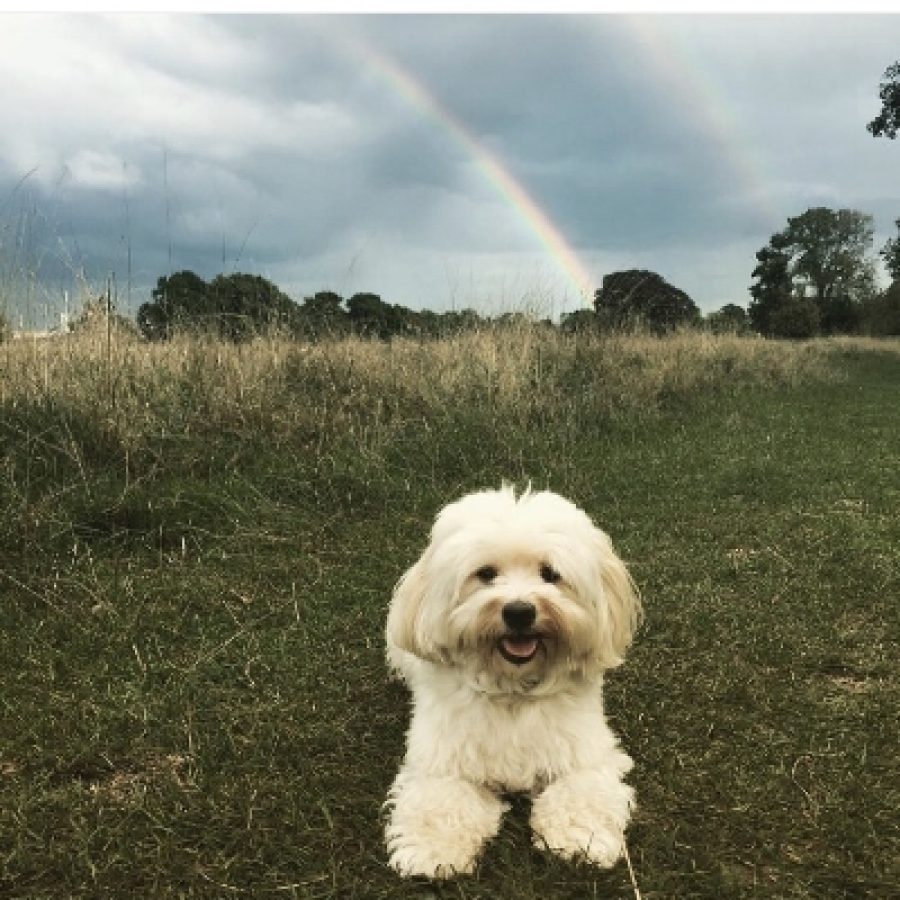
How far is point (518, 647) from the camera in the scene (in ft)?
9.48

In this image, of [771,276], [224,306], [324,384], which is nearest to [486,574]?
[324,384]

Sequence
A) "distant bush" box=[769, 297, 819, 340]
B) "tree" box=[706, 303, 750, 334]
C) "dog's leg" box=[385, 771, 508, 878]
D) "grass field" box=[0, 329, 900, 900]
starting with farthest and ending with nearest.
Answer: "distant bush" box=[769, 297, 819, 340]
"tree" box=[706, 303, 750, 334]
"grass field" box=[0, 329, 900, 900]
"dog's leg" box=[385, 771, 508, 878]

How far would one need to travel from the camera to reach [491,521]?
3006mm

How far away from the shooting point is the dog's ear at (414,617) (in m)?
3.05

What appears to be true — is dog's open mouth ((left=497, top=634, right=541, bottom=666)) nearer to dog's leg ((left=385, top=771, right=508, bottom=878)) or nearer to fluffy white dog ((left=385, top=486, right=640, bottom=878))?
fluffy white dog ((left=385, top=486, right=640, bottom=878))

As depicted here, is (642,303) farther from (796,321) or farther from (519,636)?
(796,321)

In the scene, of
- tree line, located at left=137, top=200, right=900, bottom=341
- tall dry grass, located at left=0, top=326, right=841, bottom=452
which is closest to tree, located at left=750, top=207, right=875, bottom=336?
tree line, located at left=137, top=200, right=900, bottom=341

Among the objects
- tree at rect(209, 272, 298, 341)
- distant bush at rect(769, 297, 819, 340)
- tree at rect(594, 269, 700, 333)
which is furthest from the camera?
distant bush at rect(769, 297, 819, 340)

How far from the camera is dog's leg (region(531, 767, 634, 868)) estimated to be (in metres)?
2.68

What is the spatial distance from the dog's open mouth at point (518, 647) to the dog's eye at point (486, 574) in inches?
8.1

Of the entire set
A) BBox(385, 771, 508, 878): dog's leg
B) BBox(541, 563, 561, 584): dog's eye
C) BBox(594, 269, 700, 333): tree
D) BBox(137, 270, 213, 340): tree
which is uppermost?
BBox(594, 269, 700, 333): tree

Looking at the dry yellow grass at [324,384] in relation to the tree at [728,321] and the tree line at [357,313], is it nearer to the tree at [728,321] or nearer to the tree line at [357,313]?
the tree line at [357,313]

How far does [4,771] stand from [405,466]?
472cm

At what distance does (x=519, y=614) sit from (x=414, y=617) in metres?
0.46
